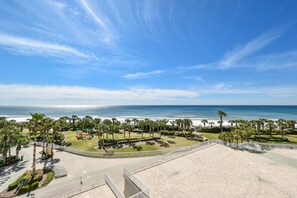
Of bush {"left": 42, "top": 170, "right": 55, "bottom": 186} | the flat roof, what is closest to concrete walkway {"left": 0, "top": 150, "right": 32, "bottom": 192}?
bush {"left": 42, "top": 170, "right": 55, "bottom": 186}

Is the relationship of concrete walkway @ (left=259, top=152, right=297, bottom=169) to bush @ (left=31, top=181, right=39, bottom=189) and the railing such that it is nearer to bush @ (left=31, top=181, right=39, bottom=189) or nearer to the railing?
the railing

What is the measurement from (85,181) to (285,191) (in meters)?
16.8

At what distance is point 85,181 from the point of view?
15.4m

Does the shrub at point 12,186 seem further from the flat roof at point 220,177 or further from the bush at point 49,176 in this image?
the flat roof at point 220,177

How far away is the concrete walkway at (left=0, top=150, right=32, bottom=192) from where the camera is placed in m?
22.2

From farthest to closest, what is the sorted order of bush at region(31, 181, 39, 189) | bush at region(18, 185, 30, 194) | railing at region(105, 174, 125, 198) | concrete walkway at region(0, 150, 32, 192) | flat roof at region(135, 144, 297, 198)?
concrete walkway at region(0, 150, 32, 192), bush at region(31, 181, 39, 189), bush at region(18, 185, 30, 194), flat roof at region(135, 144, 297, 198), railing at region(105, 174, 125, 198)

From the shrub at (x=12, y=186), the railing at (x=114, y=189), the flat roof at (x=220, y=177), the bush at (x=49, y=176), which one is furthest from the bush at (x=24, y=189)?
the flat roof at (x=220, y=177)

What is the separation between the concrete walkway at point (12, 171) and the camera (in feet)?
72.9

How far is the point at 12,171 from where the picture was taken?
83.9ft

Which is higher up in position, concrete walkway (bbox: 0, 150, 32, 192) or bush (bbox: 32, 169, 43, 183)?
bush (bbox: 32, 169, 43, 183)

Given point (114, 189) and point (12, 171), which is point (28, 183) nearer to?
point (12, 171)

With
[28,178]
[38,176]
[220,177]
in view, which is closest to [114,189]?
[220,177]

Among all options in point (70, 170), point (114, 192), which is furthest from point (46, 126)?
point (114, 192)

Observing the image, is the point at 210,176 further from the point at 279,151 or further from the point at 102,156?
the point at 102,156
